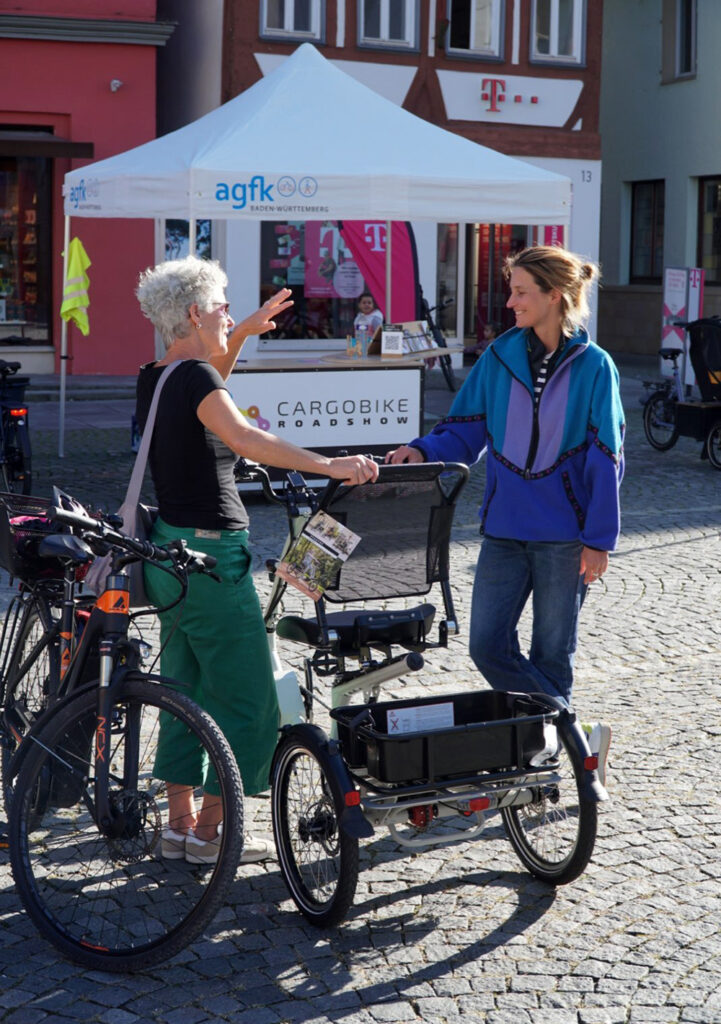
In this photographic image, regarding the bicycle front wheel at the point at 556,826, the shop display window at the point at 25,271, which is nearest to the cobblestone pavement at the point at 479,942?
the bicycle front wheel at the point at 556,826

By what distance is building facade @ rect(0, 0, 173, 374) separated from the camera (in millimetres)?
18656

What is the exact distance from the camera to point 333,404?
1092cm

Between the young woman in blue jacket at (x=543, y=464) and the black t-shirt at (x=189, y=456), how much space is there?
624 mm

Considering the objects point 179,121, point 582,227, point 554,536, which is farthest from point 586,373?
point 582,227

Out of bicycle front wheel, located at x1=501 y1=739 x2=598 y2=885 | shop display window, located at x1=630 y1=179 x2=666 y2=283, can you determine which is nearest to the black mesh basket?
bicycle front wheel, located at x1=501 y1=739 x2=598 y2=885

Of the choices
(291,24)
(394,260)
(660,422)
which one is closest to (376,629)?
(660,422)

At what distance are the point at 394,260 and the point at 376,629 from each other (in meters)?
12.4

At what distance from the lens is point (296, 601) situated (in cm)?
770

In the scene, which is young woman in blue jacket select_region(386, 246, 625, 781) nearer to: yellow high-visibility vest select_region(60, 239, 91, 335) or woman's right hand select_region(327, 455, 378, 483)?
woman's right hand select_region(327, 455, 378, 483)

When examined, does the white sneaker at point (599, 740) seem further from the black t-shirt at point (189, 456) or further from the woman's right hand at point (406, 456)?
the black t-shirt at point (189, 456)

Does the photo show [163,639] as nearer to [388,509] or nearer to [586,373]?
[388,509]

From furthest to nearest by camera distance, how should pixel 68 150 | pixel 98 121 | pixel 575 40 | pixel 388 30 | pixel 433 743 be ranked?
pixel 575 40, pixel 388 30, pixel 98 121, pixel 68 150, pixel 433 743

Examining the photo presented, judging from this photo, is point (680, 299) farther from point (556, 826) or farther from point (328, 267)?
point (556, 826)

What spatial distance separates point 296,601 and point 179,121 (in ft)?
47.1
